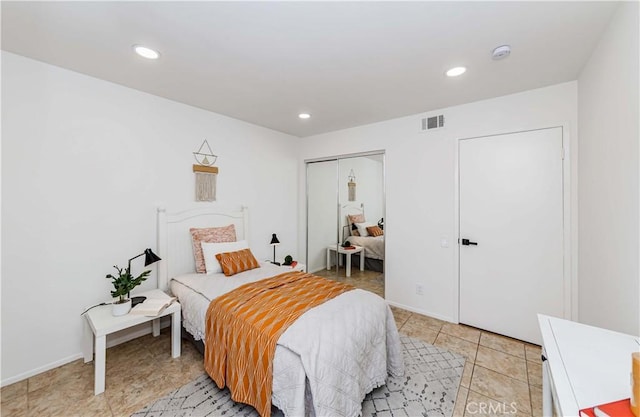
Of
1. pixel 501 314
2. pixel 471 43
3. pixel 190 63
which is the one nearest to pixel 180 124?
pixel 190 63

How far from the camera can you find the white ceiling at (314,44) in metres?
1.47

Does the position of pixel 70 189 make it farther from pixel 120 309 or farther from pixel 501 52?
pixel 501 52

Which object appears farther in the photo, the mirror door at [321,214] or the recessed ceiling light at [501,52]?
the mirror door at [321,214]

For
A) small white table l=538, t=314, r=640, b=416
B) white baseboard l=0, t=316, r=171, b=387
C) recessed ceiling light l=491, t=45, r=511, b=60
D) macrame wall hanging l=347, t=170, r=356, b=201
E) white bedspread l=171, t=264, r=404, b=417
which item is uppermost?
recessed ceiling light l=491, t=45, r=511, b=60

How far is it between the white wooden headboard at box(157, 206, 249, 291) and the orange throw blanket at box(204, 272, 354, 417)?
102 cm

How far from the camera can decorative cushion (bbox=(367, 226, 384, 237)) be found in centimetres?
367

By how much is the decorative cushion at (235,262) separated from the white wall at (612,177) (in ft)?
9.33

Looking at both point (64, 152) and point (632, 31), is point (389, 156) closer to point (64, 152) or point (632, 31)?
point (632, 31)

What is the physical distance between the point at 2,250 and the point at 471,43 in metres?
3.68

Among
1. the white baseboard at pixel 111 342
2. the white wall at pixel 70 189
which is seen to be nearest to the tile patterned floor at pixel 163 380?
the white baseboard at pixel 111 342

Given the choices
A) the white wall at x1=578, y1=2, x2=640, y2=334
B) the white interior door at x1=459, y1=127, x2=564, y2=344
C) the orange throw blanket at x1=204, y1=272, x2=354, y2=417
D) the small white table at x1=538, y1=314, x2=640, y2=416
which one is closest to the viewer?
the small white table at x1=538, y1=314, x2=640, y2=416

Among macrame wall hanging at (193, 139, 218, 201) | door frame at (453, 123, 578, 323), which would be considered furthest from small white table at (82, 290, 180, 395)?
door frame at (453, 123, 578, 323)

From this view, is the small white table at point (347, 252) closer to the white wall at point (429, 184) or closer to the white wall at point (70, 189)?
the white wall at point (429, 184)

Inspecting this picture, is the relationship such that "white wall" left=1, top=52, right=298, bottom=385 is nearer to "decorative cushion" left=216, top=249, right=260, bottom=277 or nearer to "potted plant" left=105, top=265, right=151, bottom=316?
"potted plant" left=105, top=265, right=151, bottom=316
